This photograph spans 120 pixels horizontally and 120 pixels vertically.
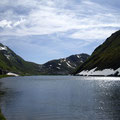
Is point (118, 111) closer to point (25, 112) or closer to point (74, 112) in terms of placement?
point (74, 112)

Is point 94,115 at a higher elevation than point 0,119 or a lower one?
lower

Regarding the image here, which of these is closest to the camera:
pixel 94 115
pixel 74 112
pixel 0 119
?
pixel 0 119

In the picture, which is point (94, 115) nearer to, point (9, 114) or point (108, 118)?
point (108, 118)

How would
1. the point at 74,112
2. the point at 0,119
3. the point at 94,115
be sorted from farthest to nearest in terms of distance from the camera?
the point at 74,112, the point at 94,115, the point at 0,119

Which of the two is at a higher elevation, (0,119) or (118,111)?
(0,119)

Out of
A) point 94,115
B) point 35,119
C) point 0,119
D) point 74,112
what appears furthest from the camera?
point 74,112

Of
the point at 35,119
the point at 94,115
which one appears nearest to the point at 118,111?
the point at 94,115

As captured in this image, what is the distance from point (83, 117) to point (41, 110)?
36.3 feet

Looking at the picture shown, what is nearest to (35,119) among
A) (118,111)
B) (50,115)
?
(50,115)

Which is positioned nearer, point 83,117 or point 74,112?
point 83,117

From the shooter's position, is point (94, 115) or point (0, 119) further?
point (94, 115)

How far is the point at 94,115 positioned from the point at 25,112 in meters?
13.7

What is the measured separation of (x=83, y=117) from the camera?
41.2 metres

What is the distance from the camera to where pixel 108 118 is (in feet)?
132
